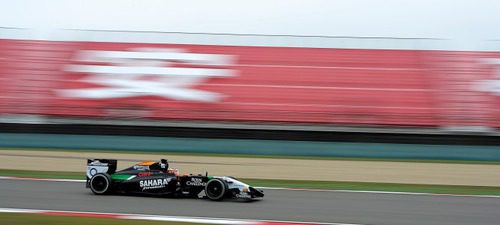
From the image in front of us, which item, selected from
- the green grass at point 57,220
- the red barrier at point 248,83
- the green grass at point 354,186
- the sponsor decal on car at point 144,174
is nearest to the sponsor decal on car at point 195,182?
the sponsor decal on car at point 144,174

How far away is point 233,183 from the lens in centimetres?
773

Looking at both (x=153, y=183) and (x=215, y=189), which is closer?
(x=215, y=189)

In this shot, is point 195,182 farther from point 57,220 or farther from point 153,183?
point 57,220

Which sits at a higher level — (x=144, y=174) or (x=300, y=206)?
(x=144, y=174)

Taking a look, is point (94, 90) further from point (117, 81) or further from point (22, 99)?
Answer: point (22, 99)

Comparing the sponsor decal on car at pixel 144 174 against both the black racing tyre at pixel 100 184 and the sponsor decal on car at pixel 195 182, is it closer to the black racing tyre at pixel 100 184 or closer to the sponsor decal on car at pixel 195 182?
the black racing tyre at pixel 100 184

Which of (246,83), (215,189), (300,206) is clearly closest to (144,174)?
(215,189)

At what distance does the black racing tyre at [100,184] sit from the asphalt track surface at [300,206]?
14cm

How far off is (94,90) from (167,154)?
575 centimetres

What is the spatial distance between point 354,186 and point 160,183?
3595mm

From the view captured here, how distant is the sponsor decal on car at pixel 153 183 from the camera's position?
26.0 ft

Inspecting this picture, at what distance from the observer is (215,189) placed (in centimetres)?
770

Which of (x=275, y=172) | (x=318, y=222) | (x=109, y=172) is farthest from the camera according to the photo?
(x=275, y=172)

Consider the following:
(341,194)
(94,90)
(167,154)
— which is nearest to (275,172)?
(341,194)
